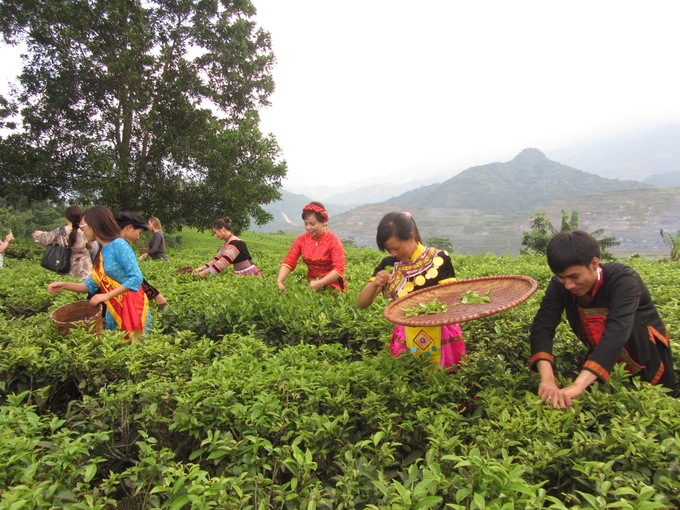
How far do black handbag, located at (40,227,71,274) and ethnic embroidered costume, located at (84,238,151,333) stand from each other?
8.90 feet

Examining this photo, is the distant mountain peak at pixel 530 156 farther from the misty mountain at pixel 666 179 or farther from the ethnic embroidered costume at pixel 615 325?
the ethnic embroidered costume at pixel 615 325

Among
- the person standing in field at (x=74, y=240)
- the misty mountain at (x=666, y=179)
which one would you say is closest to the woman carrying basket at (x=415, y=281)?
the person standing in field at (x=74, y=240)

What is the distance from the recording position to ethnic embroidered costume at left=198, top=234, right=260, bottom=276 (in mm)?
5219

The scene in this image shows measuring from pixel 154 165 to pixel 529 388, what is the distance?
1238 centimetres

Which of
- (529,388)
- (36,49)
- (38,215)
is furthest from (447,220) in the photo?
(529,388)

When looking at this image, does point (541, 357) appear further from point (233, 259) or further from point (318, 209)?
point (233, 259)

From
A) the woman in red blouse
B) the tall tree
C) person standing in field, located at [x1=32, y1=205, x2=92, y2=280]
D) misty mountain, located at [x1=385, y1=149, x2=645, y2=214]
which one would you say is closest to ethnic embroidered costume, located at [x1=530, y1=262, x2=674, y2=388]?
the woman in red blouse

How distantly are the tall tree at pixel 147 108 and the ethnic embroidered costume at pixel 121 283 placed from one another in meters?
8.58

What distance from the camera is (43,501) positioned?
1461 mm

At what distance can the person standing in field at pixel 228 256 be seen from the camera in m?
5.12

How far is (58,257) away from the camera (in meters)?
5.48

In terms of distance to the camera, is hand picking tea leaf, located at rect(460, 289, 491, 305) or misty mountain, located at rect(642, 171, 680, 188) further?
misty mountain, located at rect(642, 171, 680, 188)

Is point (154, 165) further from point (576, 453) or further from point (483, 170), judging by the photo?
point (483, 170)

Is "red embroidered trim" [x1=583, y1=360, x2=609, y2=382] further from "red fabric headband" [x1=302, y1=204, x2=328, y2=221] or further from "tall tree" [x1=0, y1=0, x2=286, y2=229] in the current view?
"tall tree" [x1=0, y1=0, x2=286, y2=229]
